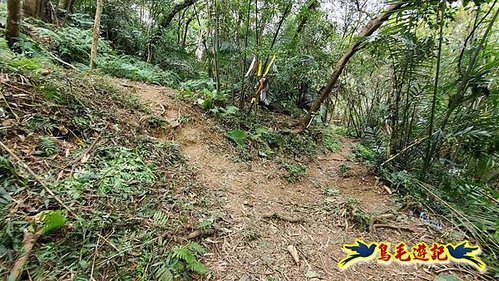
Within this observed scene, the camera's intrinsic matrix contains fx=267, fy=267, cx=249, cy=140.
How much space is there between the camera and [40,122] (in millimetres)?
2420

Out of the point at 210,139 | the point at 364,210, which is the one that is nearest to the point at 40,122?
the point at 210,139

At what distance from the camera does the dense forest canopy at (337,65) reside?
342 cm

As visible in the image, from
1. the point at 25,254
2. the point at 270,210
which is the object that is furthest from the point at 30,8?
the point at 270,210

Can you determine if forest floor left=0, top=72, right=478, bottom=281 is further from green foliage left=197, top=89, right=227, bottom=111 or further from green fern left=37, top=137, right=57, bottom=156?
A: green foliage left=197, top=89, right=227, bottom=111

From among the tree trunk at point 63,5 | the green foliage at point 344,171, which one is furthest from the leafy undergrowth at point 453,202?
the tree trunk at point 63,5

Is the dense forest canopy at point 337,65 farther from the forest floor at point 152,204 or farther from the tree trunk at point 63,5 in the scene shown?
the forest floor at point 152,204

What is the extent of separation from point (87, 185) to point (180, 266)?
3.28 feet

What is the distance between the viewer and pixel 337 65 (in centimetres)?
533

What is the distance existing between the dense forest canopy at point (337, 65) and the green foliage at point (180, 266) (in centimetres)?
253

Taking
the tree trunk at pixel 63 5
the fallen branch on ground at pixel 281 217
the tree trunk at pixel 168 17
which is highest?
the tree trunk at pixel 168 17

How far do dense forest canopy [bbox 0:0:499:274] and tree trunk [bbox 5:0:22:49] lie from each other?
15 millimetres

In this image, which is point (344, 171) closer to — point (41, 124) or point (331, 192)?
point (331, 192)

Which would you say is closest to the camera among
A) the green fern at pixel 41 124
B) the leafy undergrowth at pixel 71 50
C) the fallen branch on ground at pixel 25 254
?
the fallen branch on ground at pixel 25 254

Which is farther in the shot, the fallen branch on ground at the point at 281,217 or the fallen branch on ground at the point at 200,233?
the fallen branch on ground at the point at 281,217
